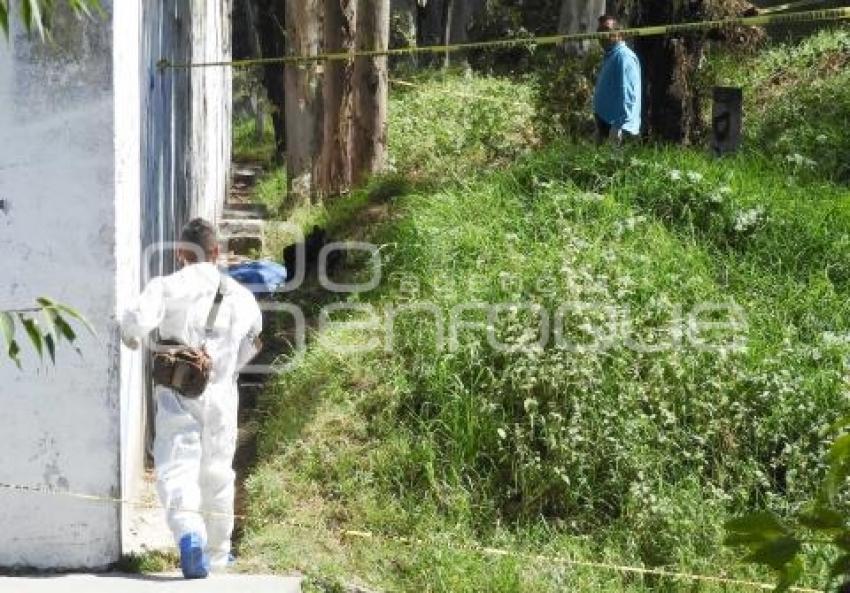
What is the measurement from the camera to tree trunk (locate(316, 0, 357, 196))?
14938 millimetres

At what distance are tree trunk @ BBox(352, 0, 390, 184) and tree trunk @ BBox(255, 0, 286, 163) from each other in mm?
8410

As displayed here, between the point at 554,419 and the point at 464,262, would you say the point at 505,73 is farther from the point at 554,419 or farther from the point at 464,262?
the point at 554,419

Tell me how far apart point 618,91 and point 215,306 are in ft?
18.9

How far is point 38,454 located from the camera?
6.71 m

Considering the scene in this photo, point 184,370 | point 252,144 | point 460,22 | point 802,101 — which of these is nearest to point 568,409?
point 184,370

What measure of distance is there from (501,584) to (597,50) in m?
9.06

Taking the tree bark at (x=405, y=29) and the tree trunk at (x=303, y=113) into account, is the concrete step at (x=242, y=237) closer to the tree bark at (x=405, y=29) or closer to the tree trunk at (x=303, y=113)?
the tree trunk at (x=303, y=113)

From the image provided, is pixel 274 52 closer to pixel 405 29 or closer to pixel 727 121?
pixel 405 29

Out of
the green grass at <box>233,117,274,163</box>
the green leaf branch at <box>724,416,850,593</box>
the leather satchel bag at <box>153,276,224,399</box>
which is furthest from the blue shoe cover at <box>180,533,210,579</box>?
the green grass at <box>233,117,274,163</box>

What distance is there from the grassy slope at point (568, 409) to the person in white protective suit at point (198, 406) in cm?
37

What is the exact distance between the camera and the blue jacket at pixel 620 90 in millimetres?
11805

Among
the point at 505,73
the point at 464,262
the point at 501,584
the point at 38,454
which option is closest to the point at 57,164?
the point at 38,454

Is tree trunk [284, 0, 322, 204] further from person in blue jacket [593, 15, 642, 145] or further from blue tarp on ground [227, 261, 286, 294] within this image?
person in blue jacket [593, 15, 642, 145]

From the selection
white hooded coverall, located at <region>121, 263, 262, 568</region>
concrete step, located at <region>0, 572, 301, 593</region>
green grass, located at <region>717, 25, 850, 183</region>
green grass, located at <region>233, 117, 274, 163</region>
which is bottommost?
green grass, located at <region>233, 117, 274, 163</region>
